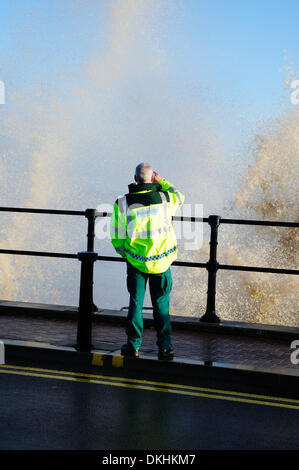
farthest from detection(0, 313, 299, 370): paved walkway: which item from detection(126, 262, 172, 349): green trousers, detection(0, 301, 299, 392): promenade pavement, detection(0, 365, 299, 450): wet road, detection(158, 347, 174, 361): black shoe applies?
detection(0, 365, 299, 450): wet road

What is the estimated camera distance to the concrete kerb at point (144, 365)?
6.74 metres

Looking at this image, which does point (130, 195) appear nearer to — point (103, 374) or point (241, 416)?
point (103, 374)

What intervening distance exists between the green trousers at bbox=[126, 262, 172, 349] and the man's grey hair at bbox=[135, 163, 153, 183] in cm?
81

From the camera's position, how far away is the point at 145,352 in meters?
7.68

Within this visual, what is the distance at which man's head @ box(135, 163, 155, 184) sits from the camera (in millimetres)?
7280

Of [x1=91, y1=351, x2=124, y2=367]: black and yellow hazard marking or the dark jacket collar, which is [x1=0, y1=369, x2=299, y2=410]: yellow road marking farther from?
the dark jacket collar

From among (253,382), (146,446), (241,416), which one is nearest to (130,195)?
(253,382)

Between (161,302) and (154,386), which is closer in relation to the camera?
(154,386)

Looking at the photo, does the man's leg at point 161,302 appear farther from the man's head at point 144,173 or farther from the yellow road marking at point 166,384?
the man's head at point 144,173

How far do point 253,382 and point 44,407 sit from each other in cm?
199

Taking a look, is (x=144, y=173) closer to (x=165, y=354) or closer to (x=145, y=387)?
(x=165, y=354)

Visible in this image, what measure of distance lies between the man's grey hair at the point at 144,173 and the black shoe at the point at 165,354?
5.23 feet

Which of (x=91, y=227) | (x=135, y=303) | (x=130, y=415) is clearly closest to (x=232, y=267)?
(x=91, y=227)

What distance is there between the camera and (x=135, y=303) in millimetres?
7320
